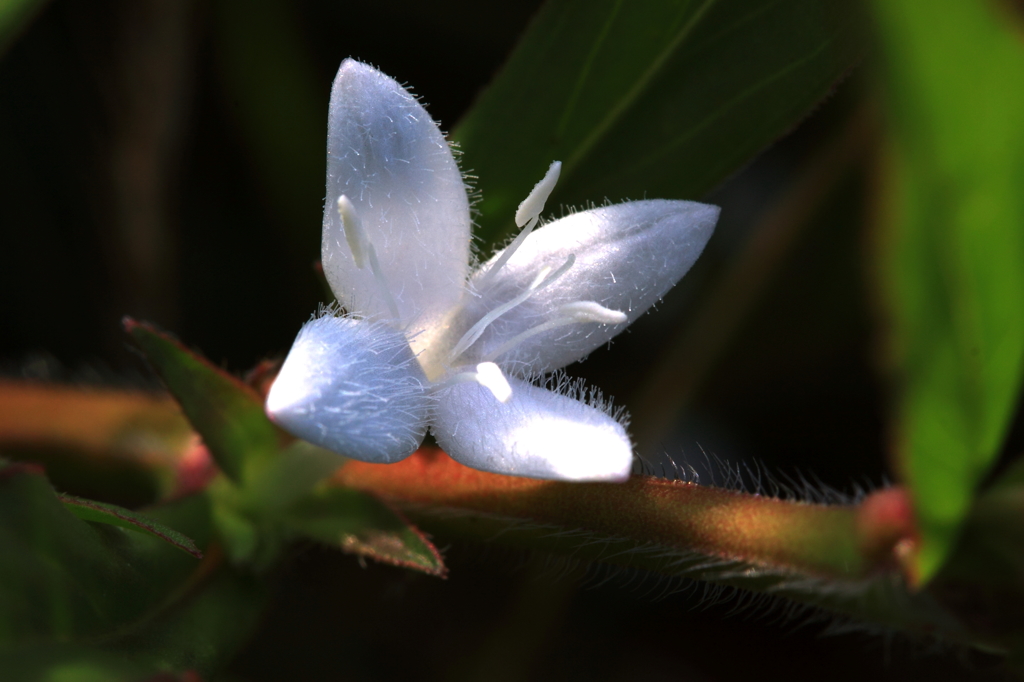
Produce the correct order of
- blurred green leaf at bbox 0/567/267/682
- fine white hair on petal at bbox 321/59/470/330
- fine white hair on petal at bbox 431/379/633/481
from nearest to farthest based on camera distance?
blurred green leaf at bbox 0/567/267/682 → fine white hair on petal at bbox 431/379/633/481 → fine white hair on petal at bbox 321/59/470/330

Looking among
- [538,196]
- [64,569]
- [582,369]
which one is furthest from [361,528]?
[582,369]

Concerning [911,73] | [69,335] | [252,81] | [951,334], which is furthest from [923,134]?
[69,335]

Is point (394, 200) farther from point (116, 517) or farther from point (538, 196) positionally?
point (116, 517)

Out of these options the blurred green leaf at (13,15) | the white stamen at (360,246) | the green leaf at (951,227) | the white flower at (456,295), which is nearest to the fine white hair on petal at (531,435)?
the white flower at (456,295)

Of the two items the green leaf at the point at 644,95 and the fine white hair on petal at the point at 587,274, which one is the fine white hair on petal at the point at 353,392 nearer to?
the fine white hair on petal at the point at 587,274

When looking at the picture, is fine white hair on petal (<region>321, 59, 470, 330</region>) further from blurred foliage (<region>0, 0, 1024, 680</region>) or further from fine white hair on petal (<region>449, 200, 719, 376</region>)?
blurred foliage (<region>0, 0, 1024, 680</region>)

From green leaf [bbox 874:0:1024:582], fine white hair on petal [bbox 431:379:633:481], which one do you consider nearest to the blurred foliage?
green leaf [bbox 874:0:1024:582]
